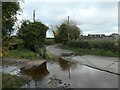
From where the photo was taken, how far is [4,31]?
31.2 feet

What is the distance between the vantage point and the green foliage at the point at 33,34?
26.5 m

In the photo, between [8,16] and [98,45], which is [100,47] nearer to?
[98,45]

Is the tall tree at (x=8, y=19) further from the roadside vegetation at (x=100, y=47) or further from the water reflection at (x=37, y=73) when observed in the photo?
the roadside vegetation at (x=100, y=47)

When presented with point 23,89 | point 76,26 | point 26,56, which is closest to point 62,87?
point 23,89

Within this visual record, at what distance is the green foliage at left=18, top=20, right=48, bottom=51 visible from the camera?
26.5 m

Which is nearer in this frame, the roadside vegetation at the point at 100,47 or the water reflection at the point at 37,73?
the water reflection at the point at 37,73

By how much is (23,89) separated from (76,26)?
4562 centimetres

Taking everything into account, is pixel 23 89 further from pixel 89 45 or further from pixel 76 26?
pixel 76 26

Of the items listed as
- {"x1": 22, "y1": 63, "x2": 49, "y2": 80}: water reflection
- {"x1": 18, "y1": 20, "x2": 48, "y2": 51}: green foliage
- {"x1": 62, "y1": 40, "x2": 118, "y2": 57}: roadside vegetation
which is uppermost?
{"x1": 18, "y1": 20, "x2": 48, "y2": 51}: green foliage

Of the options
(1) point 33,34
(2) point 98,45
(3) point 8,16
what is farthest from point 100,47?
(3) point 8,16

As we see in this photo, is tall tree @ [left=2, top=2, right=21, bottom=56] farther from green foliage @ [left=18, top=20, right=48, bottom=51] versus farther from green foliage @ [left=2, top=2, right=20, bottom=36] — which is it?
green foliage @ [left=18, top=20, right=48, bottom=51]

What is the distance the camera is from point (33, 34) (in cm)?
2630

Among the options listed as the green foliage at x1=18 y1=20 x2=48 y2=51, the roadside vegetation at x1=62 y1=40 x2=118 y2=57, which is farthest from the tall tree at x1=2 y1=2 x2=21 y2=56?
the roadside vegetation at x1=62 y1=40 x2=118 y2=57

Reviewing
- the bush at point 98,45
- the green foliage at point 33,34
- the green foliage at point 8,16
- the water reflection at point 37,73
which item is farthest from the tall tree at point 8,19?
the bush at point 98,45
